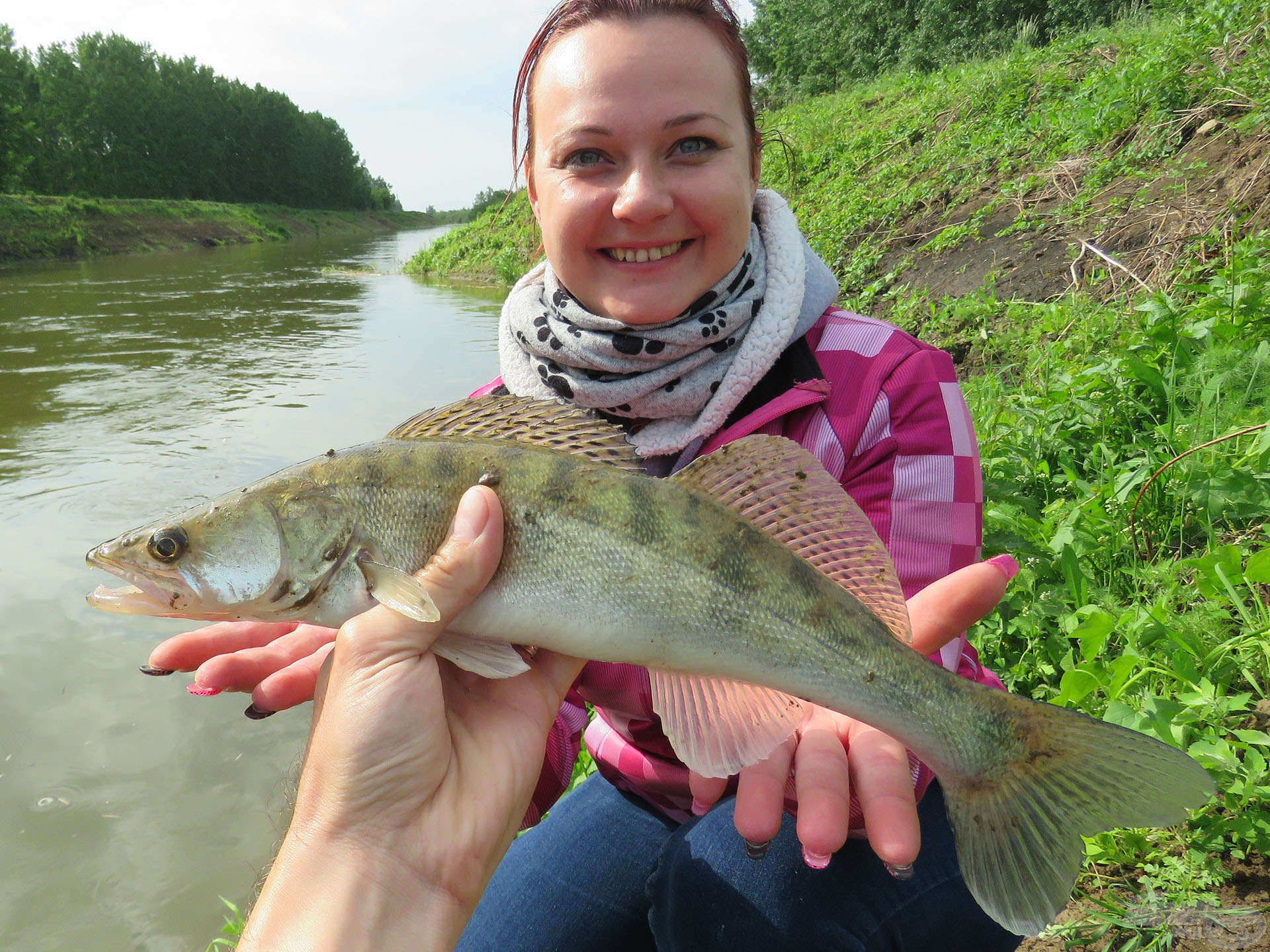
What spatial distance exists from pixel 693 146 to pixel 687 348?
0.63m

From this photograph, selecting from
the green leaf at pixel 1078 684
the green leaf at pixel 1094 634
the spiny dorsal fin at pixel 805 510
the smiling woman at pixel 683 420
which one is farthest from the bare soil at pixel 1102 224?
the spiny dorsal fin at pixel 805 510

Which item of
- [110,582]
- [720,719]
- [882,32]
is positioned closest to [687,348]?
[720,719]

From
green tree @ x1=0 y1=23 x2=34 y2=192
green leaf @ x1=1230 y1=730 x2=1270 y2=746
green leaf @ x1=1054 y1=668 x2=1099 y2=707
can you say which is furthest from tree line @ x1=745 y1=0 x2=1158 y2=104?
green tree @ x1=0 y1=23 x2=34 y2=192

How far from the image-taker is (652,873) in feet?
7.31

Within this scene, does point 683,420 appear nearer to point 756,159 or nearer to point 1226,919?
point 756,159

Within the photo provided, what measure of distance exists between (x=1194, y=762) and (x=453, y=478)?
1.62 metres

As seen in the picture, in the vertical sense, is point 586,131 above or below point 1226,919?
above

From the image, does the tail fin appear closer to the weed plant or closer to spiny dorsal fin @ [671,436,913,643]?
spiny dorsal fin @ [671,436,913,643]

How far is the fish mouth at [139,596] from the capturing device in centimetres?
178

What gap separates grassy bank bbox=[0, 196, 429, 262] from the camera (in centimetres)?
2994

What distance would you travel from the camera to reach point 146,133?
202 feet

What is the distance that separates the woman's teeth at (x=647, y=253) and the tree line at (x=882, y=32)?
626 inches

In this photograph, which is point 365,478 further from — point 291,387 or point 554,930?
point 291,387

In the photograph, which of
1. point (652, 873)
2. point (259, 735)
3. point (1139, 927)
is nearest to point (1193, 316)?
point (1139, 927)
